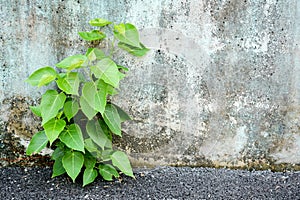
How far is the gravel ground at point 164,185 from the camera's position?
2.37 meters

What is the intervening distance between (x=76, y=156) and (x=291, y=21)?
1.50 meters

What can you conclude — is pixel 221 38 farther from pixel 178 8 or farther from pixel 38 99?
pixel 38 99

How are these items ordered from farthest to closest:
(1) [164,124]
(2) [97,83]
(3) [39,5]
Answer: (1) [164,124] < (3) [39,5] < (2) [97,83]

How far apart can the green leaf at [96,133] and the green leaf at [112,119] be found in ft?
0.21

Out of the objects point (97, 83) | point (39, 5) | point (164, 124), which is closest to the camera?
point (97, 83)

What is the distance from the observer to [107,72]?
2.22 metres

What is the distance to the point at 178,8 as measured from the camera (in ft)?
8.22

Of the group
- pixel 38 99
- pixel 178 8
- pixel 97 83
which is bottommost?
pixel 38 99

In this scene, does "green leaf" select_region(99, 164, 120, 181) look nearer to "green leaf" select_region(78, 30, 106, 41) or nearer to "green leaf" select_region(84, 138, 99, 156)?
"green leaf" select_region(84, 138, 99, 156)

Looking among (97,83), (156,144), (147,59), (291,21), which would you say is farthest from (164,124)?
(291,21)

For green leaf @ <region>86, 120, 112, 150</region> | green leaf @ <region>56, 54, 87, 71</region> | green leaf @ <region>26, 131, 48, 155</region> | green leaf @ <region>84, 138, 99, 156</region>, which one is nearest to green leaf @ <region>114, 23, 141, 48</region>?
green leaf @ <region>56, 54, 87, 71</region>

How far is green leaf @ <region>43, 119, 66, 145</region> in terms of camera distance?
2.24m

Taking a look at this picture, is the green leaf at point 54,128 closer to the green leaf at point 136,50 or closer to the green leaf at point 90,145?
the green leaf at point 90,145

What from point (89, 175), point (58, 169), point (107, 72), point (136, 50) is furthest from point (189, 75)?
point (58, 169)
